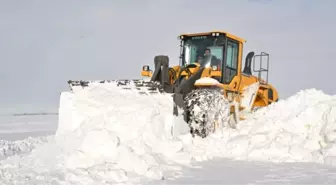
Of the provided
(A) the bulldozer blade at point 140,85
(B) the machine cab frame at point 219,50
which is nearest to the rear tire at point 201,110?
(A) the bulldozer blade at point 140,85

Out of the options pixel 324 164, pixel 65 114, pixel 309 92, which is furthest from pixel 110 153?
pixel 309 92

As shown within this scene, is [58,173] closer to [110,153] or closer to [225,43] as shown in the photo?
[110,153]

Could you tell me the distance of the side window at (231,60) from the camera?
8430 millimetres

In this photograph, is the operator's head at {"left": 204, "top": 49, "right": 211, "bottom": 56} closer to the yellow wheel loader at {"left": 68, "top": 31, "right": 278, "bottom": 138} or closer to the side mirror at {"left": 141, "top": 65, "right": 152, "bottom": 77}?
the yellow wheel loader at {"left": 68, "top": 31, "right": 278, "bottom": 138}

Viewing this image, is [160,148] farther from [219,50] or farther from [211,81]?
[219,50]

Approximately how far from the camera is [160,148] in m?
5.84

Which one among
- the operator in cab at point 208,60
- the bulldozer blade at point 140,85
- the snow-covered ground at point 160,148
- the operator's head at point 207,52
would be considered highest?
the operator's head at point 207,52

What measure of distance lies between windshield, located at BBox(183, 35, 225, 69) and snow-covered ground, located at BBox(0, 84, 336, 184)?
1.51 meters

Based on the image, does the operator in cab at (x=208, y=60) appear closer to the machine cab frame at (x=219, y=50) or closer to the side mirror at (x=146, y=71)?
the machine cab frame at (x=219, y=50)

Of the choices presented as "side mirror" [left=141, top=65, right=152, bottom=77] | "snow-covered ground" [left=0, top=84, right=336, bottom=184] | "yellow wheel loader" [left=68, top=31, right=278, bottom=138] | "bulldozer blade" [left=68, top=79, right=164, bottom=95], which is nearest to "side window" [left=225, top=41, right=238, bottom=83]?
"yellow wheel loader" [left=68, top=31, right=278, bottom=138]

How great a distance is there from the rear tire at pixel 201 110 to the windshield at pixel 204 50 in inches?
53.3

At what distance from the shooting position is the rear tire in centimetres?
702

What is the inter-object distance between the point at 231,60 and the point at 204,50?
2.03 feet

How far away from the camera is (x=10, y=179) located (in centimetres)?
418
